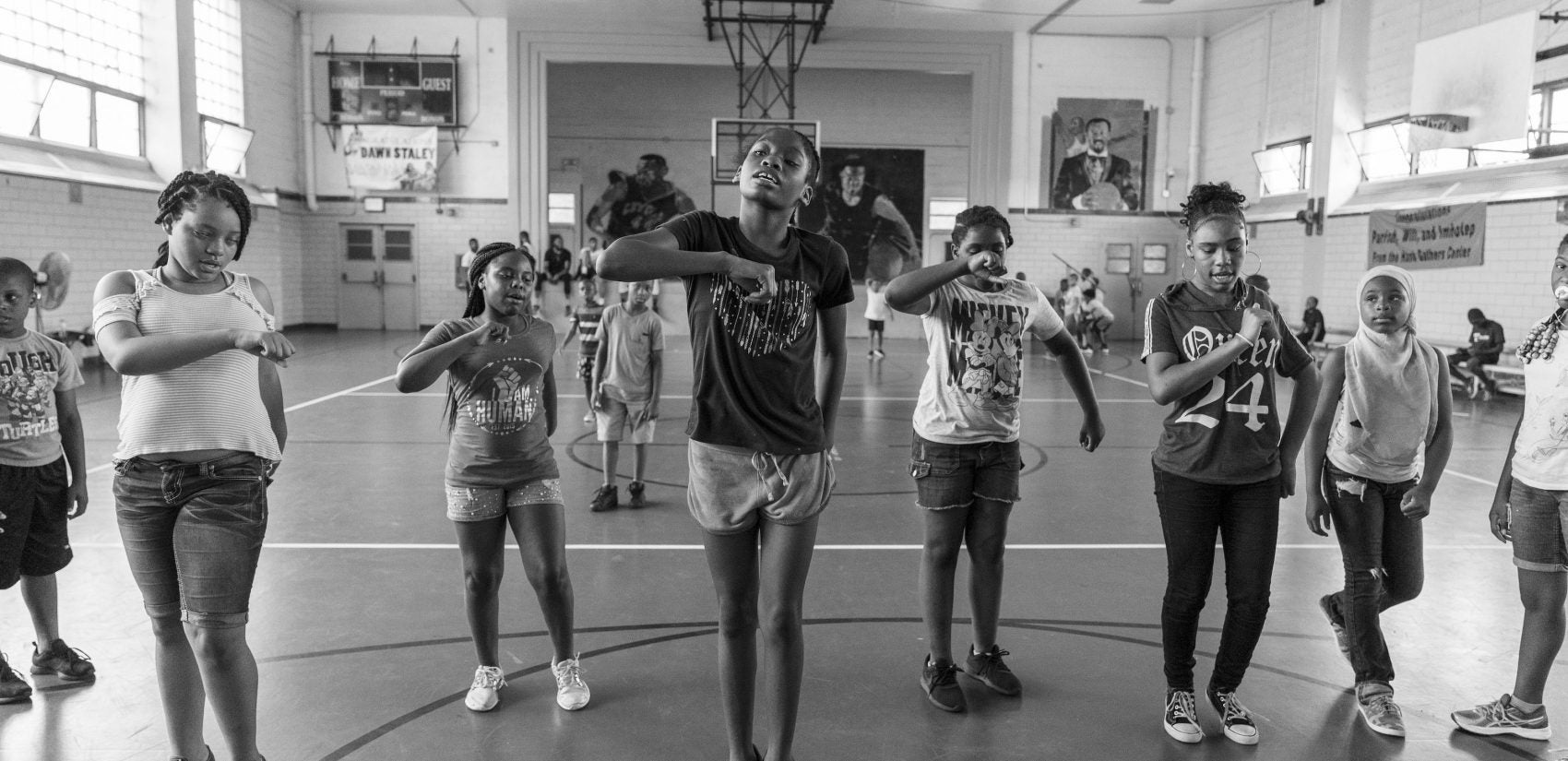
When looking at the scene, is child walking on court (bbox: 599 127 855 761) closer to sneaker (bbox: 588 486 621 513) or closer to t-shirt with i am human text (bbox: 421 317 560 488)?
t-shirt with i am human text (bbox: 421 317 560 488)

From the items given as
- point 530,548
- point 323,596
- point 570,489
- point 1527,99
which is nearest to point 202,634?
point 530,548

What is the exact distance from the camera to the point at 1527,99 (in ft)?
39.5

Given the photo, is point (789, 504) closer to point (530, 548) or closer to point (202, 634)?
point (530, 548)

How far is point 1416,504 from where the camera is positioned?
336 centimetres

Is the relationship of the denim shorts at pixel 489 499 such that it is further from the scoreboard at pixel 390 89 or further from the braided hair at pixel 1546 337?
the scoreboard at pixel 390 89

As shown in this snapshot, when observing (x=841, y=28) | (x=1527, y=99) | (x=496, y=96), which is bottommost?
(x=1527, y=99)

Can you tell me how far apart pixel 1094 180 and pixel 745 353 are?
22.2m

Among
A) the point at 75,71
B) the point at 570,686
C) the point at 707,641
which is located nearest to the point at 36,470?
the point at 570,686

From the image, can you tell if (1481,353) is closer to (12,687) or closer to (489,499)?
(489,499)

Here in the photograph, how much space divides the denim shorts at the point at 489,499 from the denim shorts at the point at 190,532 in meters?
0.84

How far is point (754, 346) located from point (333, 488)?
5.27 m

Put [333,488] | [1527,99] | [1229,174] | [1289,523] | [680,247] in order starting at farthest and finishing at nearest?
[1229,174] < [1527,99] < [333,488] < [1289,523] < [680,247]

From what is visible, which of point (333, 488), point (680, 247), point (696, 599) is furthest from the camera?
point (333, 488)

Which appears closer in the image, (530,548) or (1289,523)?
(530,548)
